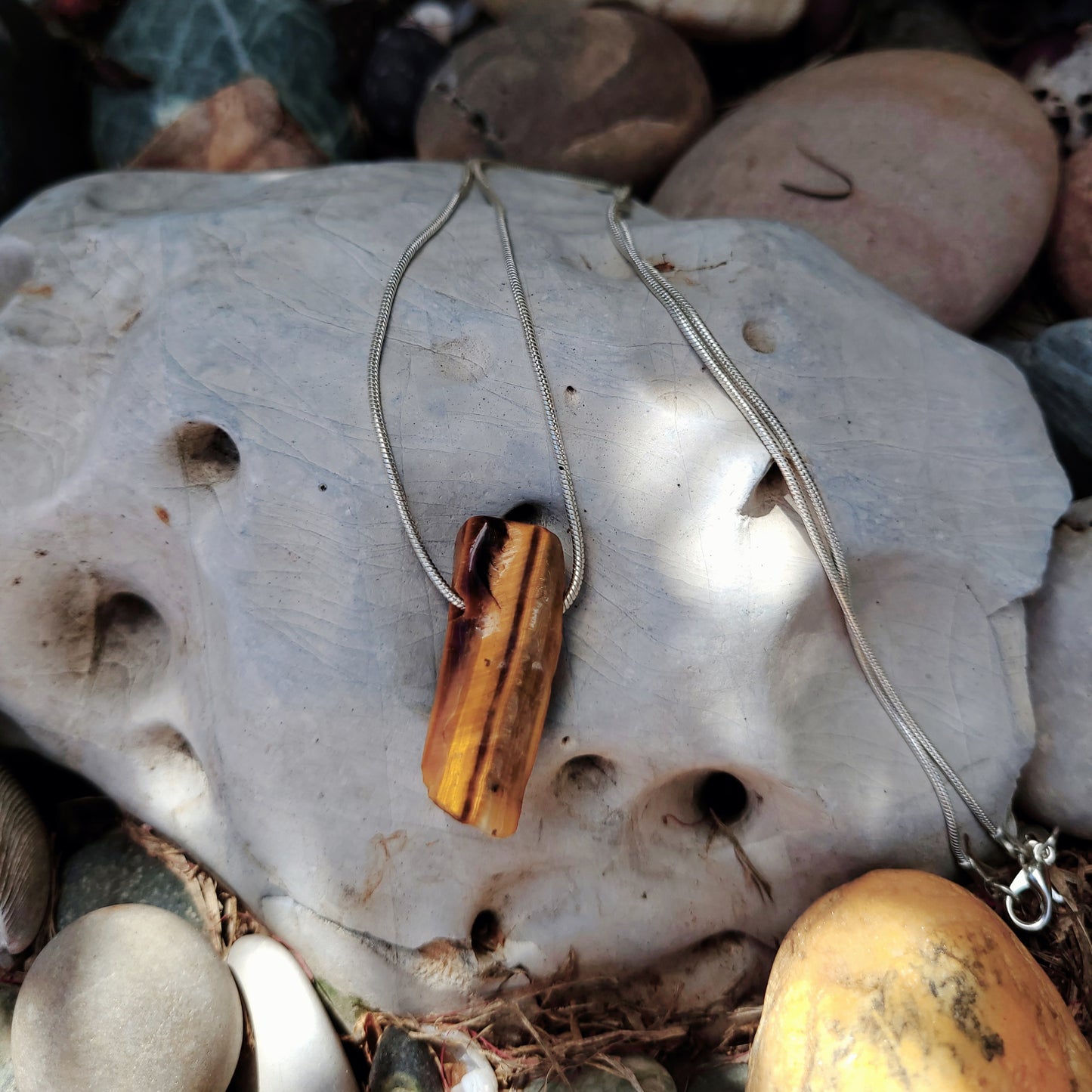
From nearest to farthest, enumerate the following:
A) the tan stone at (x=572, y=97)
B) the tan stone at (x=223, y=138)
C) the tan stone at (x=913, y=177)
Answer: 1. the tan stone at (x=913, y=177)
2. the tan stone at (x=572, y=97)
3. the tan stone at (x=223, y=138)

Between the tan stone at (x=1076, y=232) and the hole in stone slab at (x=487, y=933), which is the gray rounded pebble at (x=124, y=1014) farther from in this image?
the tan stone at (x=1076, y=232)

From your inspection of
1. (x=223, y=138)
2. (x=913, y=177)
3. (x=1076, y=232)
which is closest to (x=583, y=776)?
(x=913, y=177)

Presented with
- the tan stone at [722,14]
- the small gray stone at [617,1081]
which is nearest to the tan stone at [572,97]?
the tan stone at [722,14]

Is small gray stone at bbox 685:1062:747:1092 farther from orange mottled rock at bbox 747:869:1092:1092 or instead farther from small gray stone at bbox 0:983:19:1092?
small gray stone at bbox 0:983:19:1092

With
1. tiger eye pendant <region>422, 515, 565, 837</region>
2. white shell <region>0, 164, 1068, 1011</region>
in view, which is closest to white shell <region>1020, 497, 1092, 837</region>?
white shell <region>0, 164, 1068, 1011</region>

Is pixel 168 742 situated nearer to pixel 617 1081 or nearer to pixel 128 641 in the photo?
pixel 128 641

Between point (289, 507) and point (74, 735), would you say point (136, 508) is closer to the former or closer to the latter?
point (289, 507)
